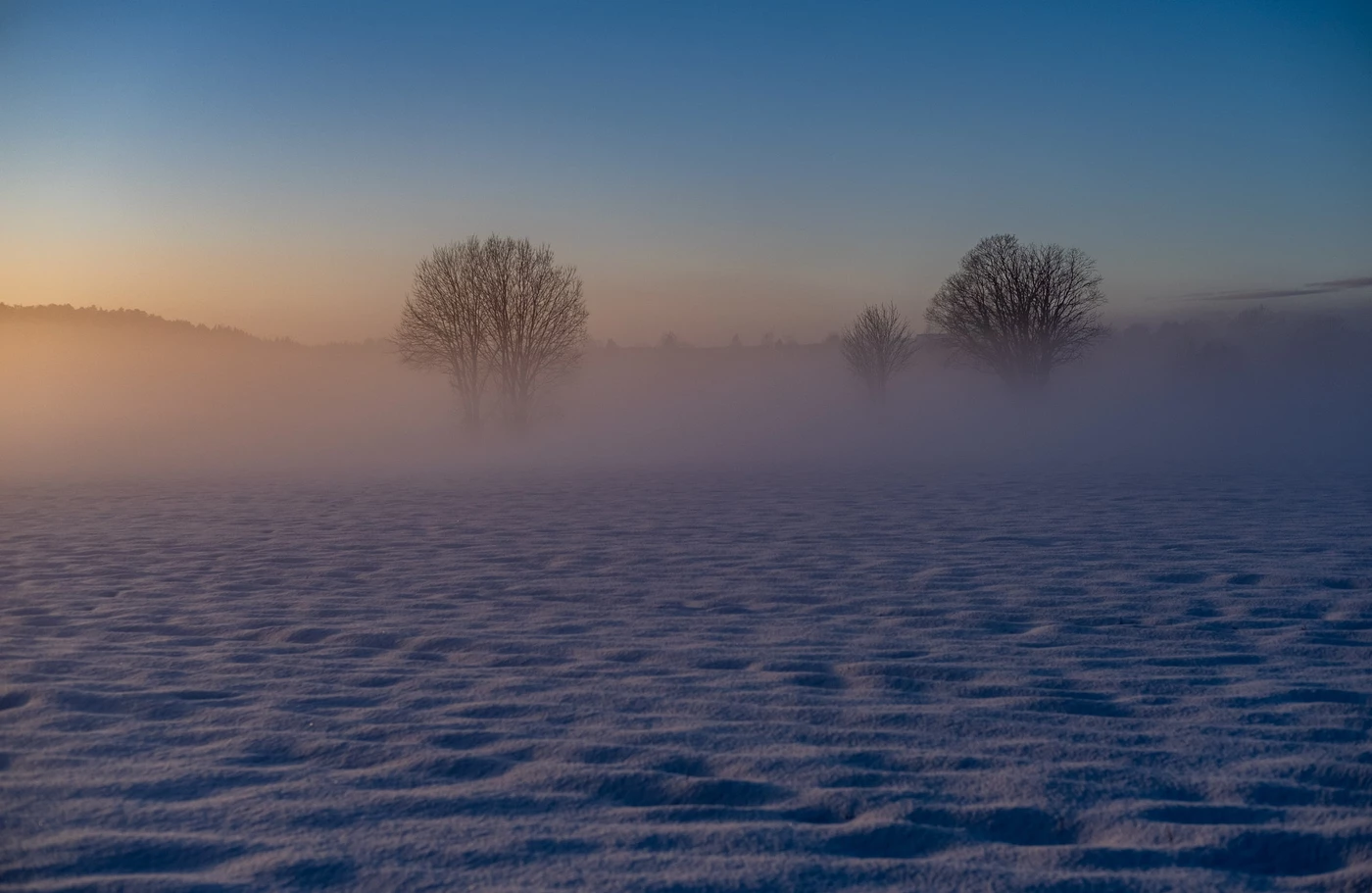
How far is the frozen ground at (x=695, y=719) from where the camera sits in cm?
284

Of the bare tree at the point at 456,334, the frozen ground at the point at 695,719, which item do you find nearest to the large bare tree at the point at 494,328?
the bare tree at the point at 456,334

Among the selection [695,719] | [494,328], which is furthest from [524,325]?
[695,719]

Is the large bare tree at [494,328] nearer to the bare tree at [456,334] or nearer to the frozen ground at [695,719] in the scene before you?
the bare tree at [456,334]

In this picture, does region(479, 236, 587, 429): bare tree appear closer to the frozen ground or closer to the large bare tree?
the large bare tree

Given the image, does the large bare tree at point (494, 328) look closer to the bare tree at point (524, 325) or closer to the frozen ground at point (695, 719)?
the bare tree at point (524, 325)

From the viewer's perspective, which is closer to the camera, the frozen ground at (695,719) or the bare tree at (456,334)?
the frozen ground at (695,719)

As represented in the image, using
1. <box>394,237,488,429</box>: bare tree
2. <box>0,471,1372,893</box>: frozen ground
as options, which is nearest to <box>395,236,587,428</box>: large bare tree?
<box>394,237,488,429</box>: bare tree

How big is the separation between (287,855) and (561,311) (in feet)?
129

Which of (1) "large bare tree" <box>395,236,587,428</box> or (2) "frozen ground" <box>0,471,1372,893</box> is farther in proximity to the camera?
(1) "large bare tree" <box>395,236,587,428</box>

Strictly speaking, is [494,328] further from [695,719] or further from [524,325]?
[695,719]

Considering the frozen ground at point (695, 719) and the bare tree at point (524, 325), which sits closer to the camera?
the frozen ground at point (695, 719)

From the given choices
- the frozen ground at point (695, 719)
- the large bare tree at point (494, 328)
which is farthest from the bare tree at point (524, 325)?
the frozen ground at point (695, 719)

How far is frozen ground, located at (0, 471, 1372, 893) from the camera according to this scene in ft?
9.32

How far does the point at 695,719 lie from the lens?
13.8 feet
